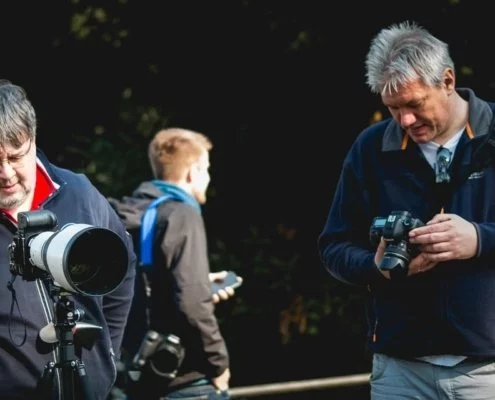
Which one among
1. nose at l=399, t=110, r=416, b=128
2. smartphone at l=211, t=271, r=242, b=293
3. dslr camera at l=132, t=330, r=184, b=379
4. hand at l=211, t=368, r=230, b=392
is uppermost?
nose at l=399, t=110, r=416, b=128

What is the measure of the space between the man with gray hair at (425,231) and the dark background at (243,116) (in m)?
3.40

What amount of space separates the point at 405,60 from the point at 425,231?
62 cm

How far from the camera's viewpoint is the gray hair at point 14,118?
4.10 metres

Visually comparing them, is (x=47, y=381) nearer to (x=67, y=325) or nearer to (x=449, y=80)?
(x=67, y=325)

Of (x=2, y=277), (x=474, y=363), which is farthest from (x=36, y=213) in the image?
(x=474, y=363)

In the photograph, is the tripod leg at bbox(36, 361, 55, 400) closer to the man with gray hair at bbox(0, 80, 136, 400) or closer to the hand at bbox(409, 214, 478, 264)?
the man with gray hair at bbox(0, 80, 136, 400)

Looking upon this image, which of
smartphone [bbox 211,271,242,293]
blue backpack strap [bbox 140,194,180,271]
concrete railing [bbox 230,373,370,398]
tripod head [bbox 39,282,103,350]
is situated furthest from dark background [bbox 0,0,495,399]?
tripod head [bbox 39,282,103,350]

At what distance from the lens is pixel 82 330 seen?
3.97 metres

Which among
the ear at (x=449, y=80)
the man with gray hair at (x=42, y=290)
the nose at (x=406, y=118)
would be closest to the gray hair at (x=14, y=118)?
the man with gray hair at (x=42, y=290)

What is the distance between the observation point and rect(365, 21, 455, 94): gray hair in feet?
14.3

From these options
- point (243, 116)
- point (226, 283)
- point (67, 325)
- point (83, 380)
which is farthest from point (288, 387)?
point (67, 325)

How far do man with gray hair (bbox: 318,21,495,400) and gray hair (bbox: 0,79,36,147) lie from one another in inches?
45.2

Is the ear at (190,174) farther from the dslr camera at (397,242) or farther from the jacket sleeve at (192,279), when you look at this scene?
the dslr camera at (397,242)

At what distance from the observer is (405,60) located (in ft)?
14.3
